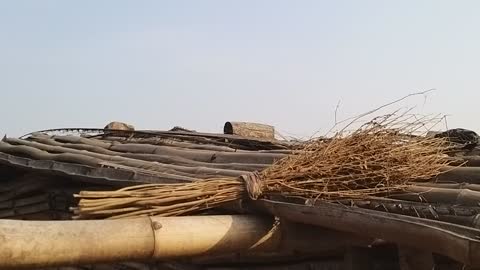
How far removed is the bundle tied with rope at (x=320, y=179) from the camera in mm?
2438

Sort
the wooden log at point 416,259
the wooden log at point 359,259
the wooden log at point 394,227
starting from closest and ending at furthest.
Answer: the wooden log at point 394,227
the wooden log at point 416,259
the wooden log at point 359,259

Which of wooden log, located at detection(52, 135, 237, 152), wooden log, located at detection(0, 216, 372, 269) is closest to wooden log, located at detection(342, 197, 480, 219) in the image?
wooden log, located at detection(0, 216, 372, 269)

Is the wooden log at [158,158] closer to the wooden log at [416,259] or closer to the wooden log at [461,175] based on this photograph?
the wooden log at [461,175]

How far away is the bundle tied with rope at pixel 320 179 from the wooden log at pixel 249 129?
2.85m

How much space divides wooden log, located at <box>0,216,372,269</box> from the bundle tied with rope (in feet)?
0.56

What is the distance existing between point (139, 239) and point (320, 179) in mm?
999

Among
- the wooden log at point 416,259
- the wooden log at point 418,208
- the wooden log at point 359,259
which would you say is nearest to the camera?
the wooden log at point 418,208

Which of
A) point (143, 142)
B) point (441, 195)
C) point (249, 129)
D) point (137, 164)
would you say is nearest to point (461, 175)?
point (441, 195)

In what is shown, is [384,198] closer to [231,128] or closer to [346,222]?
[346,222]

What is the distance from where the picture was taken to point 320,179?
2.75 meters

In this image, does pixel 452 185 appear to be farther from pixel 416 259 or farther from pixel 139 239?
pixel 139 239

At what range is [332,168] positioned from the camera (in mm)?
2842

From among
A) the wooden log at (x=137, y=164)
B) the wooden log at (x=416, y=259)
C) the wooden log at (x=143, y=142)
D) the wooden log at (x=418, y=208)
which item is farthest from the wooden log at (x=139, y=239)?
the wooden log at (x=143, y=142)

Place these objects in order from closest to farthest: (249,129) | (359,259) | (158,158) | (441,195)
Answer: (441,195), (359,259), (158,158), (249,129)
